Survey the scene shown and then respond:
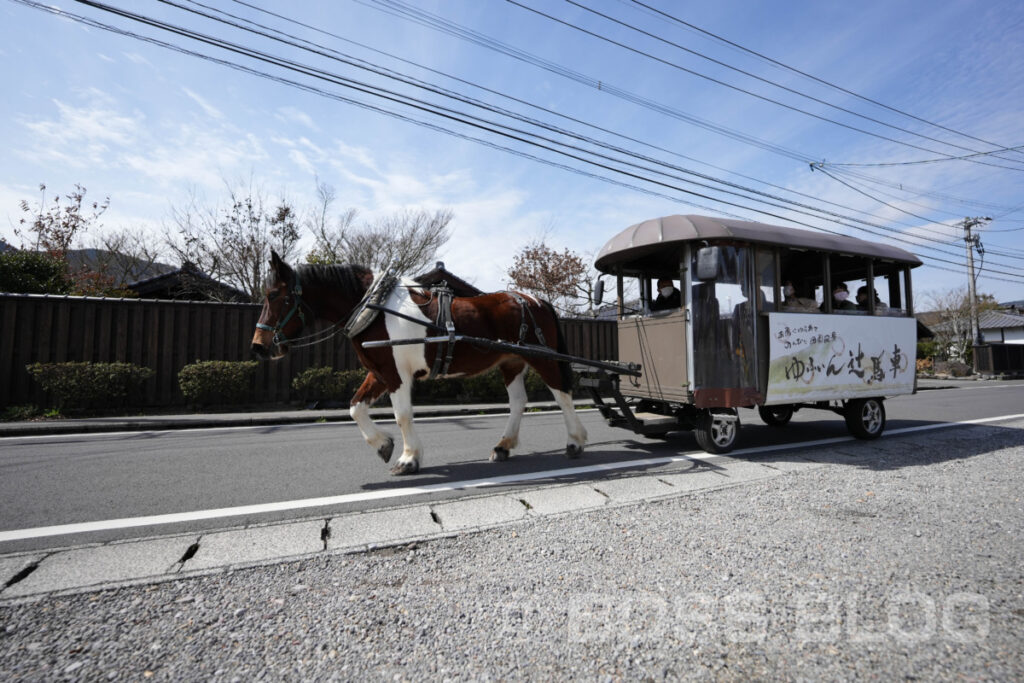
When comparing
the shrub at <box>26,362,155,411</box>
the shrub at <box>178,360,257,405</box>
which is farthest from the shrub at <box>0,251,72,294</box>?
the shrub at <box>178,360,257,405</box>

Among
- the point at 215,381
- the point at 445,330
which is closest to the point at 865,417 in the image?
the point at 445,330

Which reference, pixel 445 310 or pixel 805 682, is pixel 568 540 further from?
pixel 445 310

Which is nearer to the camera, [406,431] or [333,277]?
[406,431]

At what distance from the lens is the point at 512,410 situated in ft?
16.8

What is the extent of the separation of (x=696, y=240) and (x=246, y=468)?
5.09 m

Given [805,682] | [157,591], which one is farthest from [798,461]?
[157,591]

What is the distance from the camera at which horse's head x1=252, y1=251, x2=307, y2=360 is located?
4.18 metres

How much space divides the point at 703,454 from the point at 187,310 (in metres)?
10.8

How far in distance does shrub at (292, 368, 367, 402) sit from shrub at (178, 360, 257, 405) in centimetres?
103

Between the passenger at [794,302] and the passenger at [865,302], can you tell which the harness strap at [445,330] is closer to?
the passenger at [794,302]

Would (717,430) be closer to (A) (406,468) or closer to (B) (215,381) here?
(A) (406,468)

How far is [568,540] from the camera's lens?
2.69m

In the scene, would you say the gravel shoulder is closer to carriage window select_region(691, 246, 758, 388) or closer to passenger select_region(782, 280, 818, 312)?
carriage window select_region(691, 246, 758, 388)

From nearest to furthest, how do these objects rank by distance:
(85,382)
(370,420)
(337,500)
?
(337,500)
(370,420)
(85,382)
